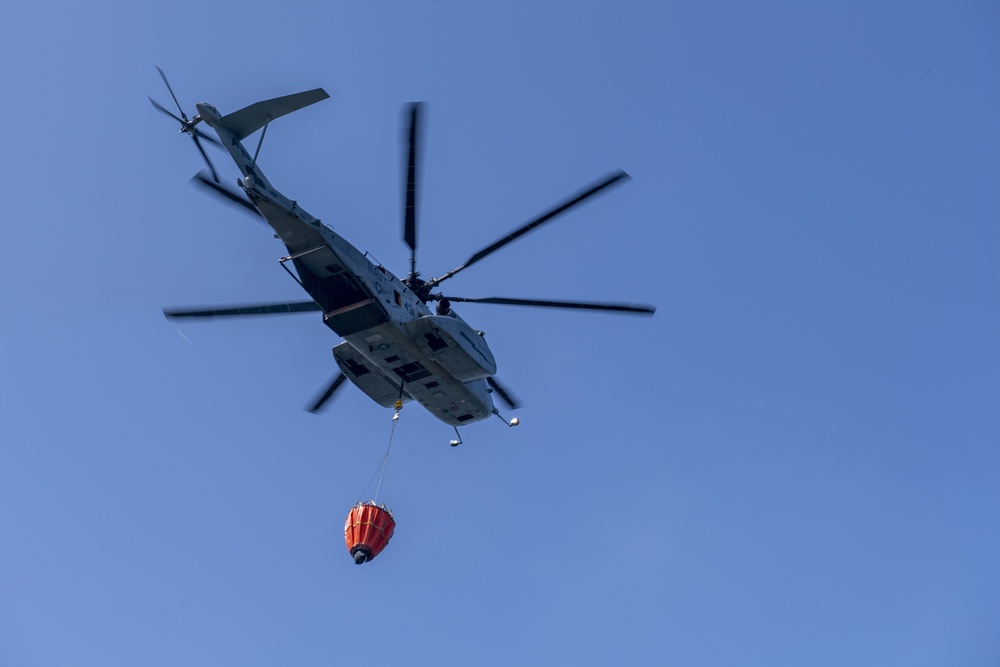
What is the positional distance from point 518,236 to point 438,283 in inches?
150

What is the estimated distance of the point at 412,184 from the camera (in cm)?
2483

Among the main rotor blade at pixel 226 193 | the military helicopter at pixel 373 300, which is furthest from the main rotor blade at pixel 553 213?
the main rotor blade at pixel 226 193

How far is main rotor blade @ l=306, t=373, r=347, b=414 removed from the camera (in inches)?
1242

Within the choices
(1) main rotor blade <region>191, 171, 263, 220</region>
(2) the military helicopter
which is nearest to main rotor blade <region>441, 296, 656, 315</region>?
(2) the military helicopter

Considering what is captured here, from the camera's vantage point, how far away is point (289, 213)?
83.7ft

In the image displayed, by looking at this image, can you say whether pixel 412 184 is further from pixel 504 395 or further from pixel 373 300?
pixel 504 395

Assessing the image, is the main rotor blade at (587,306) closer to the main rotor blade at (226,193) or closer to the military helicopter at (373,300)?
the military helicopter at (373,300)

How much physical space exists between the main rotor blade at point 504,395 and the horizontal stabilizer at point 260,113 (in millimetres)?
12321

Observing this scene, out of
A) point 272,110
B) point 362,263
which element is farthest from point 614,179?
point 272,110

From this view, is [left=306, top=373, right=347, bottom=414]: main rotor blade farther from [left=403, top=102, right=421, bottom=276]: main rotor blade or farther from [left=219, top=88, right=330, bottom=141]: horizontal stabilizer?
[left=219, top=88, right=330, bottom=141]: horizontal stabilizer

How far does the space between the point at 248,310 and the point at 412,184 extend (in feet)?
20.8

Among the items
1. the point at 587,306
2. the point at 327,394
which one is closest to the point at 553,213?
the point at 587,306

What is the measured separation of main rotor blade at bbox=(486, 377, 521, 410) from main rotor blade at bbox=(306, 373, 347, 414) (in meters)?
5.36

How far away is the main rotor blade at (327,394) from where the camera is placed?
3155 centimetres
